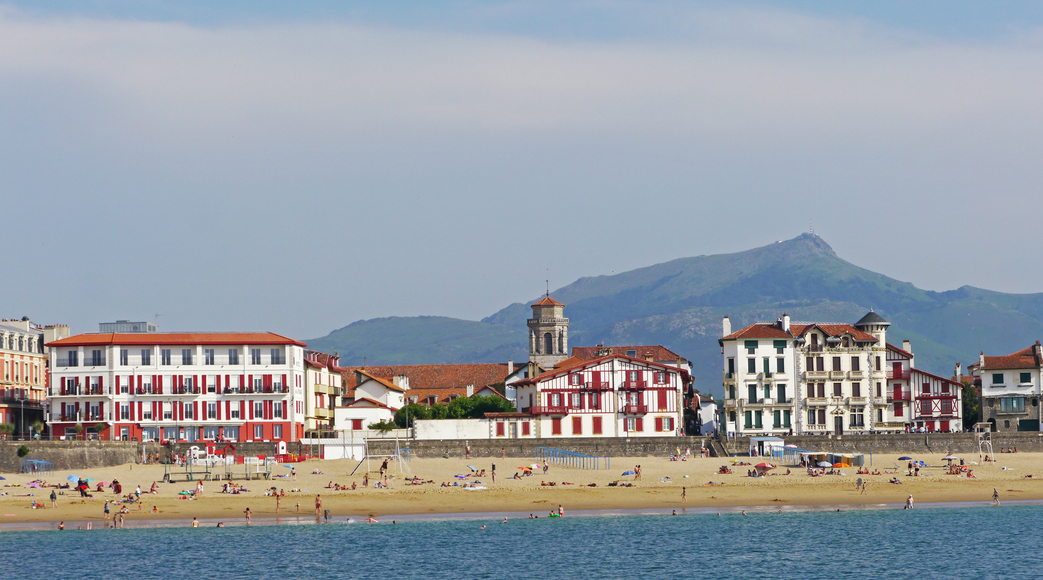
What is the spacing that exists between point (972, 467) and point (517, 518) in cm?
3564

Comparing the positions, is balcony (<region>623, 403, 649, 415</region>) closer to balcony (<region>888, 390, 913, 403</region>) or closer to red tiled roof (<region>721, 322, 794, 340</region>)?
red tiled roof (<region>721, 322, 794, 340</region>)

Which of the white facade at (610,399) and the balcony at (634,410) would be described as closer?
the white facade at (610,399)

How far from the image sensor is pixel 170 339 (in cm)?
10331

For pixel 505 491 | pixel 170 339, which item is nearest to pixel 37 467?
pixel 170 339

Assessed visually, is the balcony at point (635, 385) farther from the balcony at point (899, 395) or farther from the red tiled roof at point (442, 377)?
the red tiled roof at point (442, 377)

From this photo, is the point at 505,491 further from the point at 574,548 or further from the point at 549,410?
the point at 549,410

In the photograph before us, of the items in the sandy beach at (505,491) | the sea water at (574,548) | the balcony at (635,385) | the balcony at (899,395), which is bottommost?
the sea water at (574,548)

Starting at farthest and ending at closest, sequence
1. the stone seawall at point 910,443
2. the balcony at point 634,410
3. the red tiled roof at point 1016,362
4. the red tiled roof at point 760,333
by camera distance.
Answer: the red tiled roof at point 1016,362, the red tiled roof at point 760,333, the balcony at point 634,410, the stone seawall at point 910,443

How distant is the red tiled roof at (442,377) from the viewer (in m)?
140

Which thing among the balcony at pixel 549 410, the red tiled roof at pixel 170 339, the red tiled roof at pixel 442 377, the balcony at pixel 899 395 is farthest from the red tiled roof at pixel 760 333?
the red tiled roof at pixel 170 339

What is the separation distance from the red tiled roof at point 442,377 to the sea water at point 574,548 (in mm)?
61886

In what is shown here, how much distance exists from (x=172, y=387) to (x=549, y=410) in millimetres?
28371

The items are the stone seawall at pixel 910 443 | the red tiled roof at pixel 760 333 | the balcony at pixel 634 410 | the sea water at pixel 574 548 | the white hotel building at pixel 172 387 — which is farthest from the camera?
the red tiled roof at pixel 760 333

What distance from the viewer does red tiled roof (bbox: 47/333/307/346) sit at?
102500 millimetres
